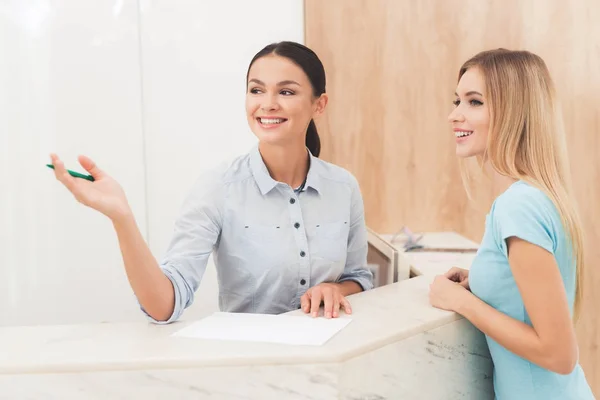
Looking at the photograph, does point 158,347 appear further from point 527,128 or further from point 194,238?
point 527,128

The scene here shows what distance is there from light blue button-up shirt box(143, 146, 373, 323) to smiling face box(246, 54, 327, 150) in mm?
87

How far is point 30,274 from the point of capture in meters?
2.46

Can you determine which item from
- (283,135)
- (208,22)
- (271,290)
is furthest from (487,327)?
(208,22)

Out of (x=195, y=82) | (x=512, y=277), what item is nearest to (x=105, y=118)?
(x=195, y=82)

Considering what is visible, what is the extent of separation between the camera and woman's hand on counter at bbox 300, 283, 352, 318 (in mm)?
1270

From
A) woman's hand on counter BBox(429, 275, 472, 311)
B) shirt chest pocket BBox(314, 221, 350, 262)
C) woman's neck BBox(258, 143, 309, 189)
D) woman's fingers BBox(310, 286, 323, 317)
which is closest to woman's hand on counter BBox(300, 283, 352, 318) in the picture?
woman's fingers BBox(310, 286, 323, 317)

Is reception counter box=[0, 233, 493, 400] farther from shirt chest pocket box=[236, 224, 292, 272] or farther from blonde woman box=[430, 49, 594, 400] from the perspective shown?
shirt chest pocket box=[236, 224, 292, 272]

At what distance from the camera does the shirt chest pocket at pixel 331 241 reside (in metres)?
1.68

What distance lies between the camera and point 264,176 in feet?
5.41

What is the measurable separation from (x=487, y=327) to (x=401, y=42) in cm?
183

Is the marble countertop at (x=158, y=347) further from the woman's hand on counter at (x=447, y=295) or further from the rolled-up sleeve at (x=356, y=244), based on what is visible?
the rolled-up sleeve at (x=356, y=244)

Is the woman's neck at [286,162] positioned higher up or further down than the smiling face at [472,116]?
further down

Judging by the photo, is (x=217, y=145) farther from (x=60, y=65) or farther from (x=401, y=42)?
(x=401, y=42)

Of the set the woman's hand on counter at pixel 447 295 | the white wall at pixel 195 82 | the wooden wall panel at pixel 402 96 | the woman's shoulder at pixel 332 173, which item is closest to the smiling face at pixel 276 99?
the woman's shoulder at pixel 332 173
